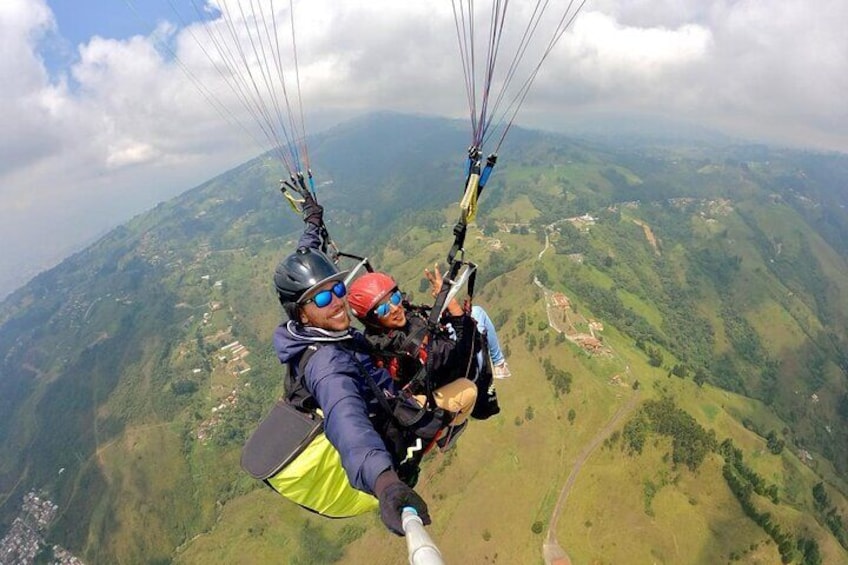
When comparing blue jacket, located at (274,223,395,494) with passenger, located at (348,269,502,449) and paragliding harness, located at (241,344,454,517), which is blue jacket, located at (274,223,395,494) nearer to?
paragliding harness, located at (241,344,454,517)

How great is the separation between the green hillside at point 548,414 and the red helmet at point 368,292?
164ft

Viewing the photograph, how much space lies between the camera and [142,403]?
127m

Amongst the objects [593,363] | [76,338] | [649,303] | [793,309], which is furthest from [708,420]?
[76,338]

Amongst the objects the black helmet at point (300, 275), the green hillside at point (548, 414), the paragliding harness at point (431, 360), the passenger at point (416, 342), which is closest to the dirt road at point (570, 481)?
the green hillside at point (548, 414)

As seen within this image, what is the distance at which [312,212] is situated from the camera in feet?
28.8

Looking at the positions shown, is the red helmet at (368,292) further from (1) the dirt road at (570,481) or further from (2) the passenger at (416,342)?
(1) the dirt road at (570,481)

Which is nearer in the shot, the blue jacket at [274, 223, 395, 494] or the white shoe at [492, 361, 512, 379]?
the blue jacket at [274, 223, 395, 494]

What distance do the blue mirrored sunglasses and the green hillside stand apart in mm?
49811

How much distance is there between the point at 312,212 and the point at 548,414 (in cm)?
6047

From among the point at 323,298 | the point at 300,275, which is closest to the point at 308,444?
the point at 323,298

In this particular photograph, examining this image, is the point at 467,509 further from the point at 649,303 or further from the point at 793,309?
the point at 793,309

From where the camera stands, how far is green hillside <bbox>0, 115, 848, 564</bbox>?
4994 cm

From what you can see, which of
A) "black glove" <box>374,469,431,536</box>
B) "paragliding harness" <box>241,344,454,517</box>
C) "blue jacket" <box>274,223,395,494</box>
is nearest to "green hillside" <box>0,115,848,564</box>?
"paragliding harness" <box>241,344,454,517</box>

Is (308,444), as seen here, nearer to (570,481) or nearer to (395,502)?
(395,502)
